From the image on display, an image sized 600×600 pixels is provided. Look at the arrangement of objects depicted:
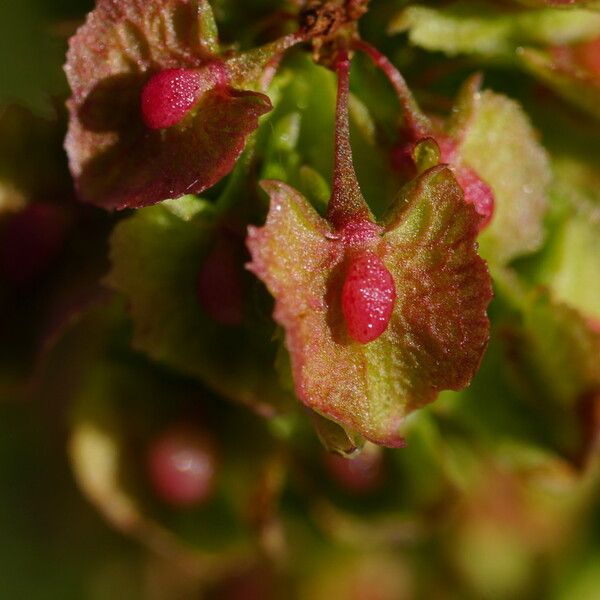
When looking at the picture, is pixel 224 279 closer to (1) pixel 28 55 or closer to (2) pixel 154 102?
(2) pixel 154 102

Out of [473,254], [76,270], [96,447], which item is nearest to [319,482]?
[96,447]

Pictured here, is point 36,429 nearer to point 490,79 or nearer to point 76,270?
point 76,270

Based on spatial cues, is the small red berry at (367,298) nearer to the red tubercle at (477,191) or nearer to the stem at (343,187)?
the stem at (343,187)

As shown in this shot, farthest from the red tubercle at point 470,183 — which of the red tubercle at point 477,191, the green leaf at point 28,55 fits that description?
the green leaf at point 28,55

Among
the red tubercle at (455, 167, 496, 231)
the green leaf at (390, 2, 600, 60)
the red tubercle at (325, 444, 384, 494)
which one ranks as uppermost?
the green leaf at (390, 2, 600, 60)

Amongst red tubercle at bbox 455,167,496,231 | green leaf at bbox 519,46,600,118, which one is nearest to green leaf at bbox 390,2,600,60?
green leaf at bbox 519,46,600,118

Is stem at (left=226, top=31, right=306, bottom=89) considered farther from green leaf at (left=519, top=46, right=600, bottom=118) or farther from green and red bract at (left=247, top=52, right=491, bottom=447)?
green leaf at (left=519, top=46, right=600, bottom=118)

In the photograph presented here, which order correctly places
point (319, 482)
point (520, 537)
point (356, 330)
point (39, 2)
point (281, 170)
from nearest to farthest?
point (356, 330) < point (281, 170) < point (319, 482) < point (39, 2) < point (520, 537)
